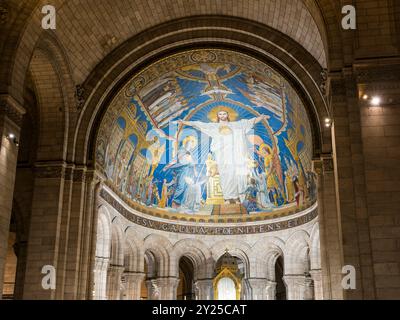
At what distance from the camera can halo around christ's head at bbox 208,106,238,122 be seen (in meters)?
26.1

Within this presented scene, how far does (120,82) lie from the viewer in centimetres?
2002

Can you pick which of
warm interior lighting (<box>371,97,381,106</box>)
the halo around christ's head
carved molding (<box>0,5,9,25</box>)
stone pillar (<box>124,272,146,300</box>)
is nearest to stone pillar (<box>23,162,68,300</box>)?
carved molding (<box>0,5,9,25</box>)

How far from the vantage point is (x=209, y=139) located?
27594 mm

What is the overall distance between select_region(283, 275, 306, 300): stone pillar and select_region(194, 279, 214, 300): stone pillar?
421cm

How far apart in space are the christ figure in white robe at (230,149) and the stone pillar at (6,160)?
540 inches

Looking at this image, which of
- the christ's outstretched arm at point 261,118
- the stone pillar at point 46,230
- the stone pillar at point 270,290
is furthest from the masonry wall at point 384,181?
the stone pillar at point 270,290

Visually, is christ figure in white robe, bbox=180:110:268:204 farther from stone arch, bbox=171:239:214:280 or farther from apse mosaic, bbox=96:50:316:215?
stone arch, bbox=171:239:214:280

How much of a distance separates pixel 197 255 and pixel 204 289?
6.11ft

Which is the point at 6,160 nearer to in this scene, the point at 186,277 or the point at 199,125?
the point at 199,125

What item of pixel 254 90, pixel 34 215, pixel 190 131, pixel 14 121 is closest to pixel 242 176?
pixel 190 131

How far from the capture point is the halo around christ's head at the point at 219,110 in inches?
1027
